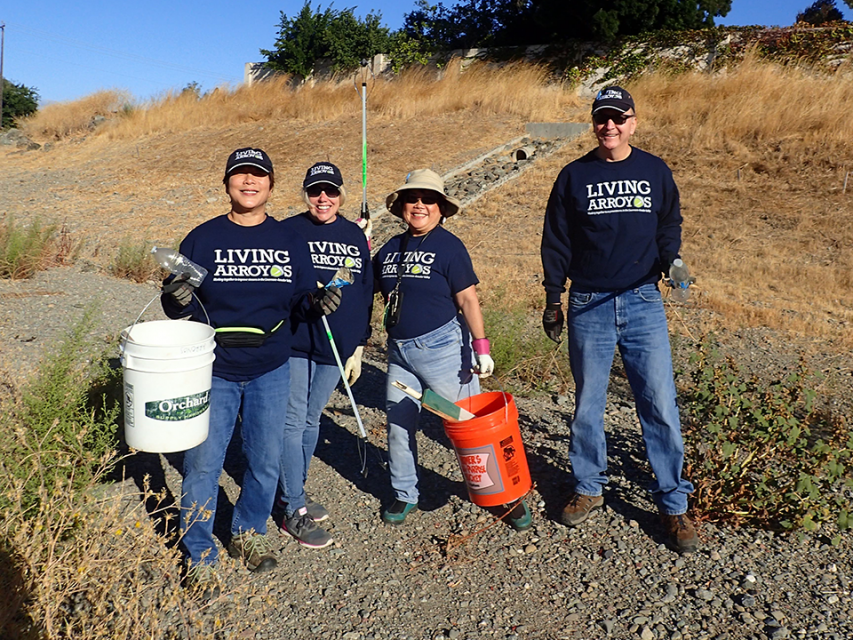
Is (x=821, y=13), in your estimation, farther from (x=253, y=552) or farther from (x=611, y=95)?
(x=253, y=552)

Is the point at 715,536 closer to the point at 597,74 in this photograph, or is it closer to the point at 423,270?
the point at 423,270

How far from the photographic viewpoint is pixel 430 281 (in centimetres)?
357

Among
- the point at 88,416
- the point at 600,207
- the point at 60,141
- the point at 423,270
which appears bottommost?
the point at 60,141

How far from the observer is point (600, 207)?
11.4ft

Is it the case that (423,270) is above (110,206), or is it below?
above

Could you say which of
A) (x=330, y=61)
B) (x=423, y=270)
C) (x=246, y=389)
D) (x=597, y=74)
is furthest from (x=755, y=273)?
(x=330, y=61)

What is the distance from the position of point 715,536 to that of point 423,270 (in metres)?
2.00

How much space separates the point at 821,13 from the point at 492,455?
27.1 meters

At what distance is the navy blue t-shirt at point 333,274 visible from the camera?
3.59 metres

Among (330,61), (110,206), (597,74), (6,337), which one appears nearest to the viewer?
(6,337)

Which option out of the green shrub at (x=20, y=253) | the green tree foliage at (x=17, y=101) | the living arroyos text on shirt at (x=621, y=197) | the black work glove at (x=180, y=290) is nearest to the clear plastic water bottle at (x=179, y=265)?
the black work glove at (x=180, y=290)

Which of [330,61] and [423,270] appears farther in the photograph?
[330,61]

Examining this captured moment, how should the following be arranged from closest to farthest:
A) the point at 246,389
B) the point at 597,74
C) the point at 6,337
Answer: the point at 246,389, the point at 6,337, the point at 597,74

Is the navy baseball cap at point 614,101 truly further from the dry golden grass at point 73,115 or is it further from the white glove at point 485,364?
the dry golden grass at point 73,115
